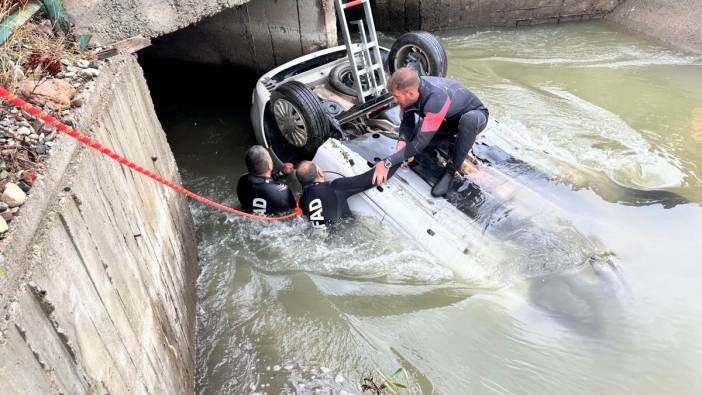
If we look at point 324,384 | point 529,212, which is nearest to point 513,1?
point 529,212

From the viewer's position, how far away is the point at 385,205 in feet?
13.8

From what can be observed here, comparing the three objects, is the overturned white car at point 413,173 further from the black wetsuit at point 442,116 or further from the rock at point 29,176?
the rock at point 29,176

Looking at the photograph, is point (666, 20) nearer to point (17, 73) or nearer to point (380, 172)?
point (380, 172)

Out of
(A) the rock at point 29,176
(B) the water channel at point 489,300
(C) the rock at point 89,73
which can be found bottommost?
(B) the water channel at point 489,300

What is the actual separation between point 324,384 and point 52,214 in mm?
2271

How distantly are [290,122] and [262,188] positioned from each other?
0.91 meters

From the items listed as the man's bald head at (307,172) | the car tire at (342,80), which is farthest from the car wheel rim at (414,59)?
the man's bald head at (307,172)

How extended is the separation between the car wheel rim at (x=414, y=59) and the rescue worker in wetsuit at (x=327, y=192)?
1893 millimetres

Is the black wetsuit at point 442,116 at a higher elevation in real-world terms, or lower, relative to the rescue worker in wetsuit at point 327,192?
higher

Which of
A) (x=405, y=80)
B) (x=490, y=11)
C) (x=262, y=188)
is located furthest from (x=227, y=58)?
(x=490, y=11)

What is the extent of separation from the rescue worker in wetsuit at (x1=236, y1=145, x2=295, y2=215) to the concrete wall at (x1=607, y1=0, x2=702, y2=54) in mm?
8075

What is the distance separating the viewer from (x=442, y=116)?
416 cm

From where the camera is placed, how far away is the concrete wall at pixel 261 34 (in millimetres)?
6965

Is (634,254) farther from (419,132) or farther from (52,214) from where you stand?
(52,214)
